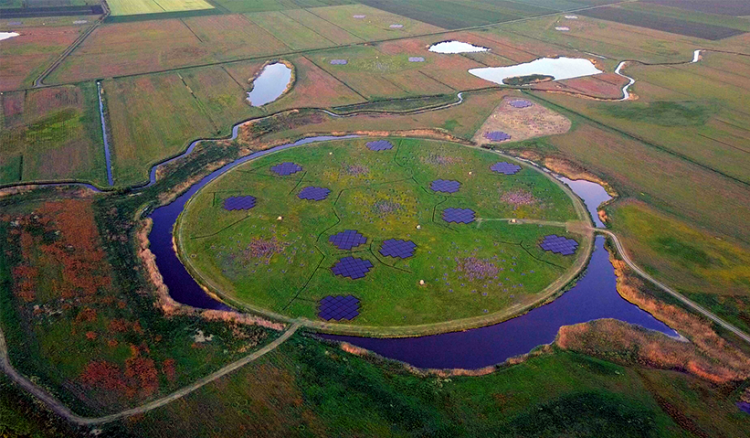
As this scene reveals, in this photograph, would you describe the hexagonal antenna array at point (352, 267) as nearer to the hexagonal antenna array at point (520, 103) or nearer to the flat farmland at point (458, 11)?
the hexagonal antenna array at point (520, 103)

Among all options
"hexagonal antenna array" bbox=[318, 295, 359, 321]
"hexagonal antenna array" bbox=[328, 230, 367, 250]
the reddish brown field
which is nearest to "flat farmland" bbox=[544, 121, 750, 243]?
the reddish brown field

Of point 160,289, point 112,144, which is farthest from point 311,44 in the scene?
point 160,289

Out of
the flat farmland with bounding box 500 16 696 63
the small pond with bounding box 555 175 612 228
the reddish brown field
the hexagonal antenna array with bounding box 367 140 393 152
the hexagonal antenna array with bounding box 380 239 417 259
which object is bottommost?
the hexagonal antenna array with bounding box 380 239 417 259

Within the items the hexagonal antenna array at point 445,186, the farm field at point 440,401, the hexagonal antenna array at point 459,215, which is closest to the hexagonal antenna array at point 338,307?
the farm field at point 440,401

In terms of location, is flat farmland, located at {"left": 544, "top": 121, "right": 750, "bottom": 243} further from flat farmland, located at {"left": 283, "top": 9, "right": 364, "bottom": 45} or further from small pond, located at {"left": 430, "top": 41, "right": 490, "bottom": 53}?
flat farmland, located at {"left": 283, "top": 9, "right": 364, "bottom": 45}

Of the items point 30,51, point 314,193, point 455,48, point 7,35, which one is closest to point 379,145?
point 314,193

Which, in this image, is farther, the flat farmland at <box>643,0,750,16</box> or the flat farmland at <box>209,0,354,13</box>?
the flat farmland at <box>209,0,354,13</box>

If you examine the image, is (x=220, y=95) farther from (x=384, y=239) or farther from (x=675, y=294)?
(x=675, y=294)

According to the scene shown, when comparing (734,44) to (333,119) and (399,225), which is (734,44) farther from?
(399,225)
